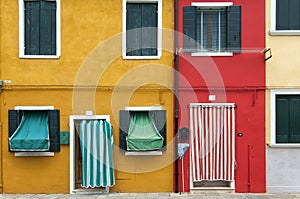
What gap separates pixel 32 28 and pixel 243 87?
6.51 metres

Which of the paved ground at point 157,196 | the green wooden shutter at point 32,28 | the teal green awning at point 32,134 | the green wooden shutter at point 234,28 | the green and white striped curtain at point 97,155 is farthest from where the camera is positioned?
the green wooden shutter at point 32,28

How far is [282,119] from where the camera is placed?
402 inches

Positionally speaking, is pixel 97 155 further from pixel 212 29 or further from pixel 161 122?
pixel 212 29

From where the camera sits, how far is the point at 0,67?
10211 mm

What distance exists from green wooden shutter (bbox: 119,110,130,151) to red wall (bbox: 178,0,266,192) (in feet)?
5.16

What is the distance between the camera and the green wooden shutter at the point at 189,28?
10.1 meters

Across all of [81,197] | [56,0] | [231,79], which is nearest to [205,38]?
[231,79]

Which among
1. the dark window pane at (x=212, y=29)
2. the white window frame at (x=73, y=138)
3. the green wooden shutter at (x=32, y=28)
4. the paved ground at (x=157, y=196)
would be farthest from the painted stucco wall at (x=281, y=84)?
the green wooden shutter at (x=32, y=28)

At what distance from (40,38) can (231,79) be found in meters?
5.80

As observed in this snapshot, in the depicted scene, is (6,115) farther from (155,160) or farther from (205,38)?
(205,38)

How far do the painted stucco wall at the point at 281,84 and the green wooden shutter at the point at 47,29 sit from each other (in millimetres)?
6352

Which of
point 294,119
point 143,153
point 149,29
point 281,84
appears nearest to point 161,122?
point 143,153

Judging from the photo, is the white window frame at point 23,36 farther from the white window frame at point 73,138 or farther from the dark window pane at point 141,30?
the dark window pane at point 141,30

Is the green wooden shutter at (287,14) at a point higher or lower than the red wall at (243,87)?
higher
